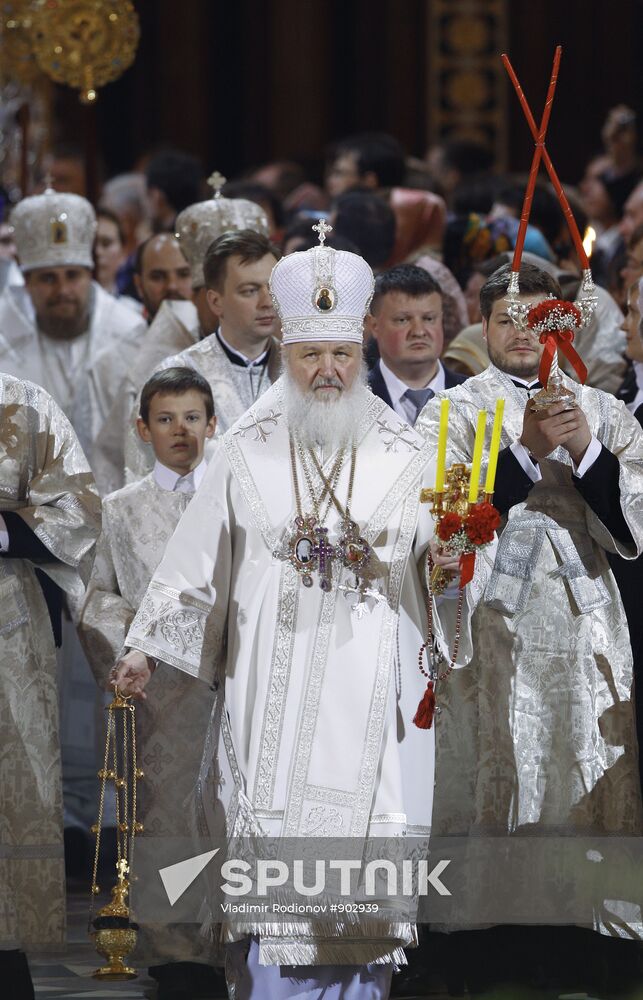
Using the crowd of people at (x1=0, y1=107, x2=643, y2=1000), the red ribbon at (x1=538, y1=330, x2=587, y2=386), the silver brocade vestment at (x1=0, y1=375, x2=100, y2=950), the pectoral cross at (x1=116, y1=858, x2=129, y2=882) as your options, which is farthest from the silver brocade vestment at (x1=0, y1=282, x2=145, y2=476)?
the red ribbon at (x1=538, y1=330, x2=587, y2=386)

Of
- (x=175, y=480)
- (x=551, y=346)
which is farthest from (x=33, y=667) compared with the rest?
(x=551, y=346)

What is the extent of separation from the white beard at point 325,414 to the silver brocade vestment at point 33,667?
0.92 metres

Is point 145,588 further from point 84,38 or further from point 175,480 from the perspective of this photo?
point 84,38

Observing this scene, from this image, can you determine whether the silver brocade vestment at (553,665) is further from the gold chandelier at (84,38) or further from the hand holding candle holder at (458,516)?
the gold chandelier at (84,38)

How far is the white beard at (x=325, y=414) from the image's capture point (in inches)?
217

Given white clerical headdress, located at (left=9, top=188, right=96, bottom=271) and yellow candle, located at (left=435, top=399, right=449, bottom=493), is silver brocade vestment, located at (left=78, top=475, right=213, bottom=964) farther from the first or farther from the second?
white clerical headdress, located at (left=9, top=188, right=96, bottom=271)

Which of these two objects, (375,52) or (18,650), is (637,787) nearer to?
(18,650)

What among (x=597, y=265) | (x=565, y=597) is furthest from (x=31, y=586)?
(x=597, y=265)

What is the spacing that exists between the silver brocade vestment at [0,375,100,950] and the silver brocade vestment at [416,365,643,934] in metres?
1.11

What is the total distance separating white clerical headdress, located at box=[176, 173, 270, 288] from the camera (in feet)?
26.6

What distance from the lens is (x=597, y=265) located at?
33.8ft

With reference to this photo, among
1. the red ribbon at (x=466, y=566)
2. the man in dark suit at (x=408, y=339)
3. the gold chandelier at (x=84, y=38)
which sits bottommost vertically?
the red ribbon at (x=466, y=566)

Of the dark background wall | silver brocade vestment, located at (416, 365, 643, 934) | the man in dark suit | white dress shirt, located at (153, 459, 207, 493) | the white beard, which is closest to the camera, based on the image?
the white beard

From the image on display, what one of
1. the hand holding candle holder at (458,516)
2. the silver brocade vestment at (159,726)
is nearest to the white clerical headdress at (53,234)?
the silver brocade vestment at (159,726)
